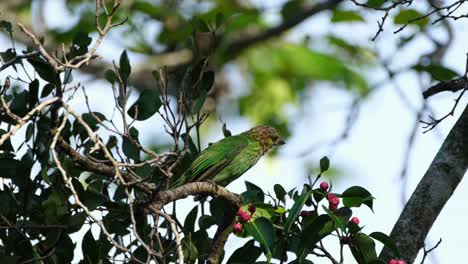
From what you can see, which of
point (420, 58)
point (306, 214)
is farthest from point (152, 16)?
point (306, 214)

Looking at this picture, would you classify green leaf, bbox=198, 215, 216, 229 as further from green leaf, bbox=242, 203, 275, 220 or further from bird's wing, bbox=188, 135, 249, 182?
bird's wing, bbox=188, 135, 249, 182

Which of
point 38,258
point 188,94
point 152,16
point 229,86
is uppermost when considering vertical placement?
point 229,86

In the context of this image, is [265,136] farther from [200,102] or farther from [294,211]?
[294,211]

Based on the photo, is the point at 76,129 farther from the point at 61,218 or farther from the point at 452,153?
the point at 452,153

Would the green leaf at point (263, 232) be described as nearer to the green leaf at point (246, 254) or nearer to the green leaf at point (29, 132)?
the green leaf at point (246, 254)

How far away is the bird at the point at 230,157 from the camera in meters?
5.67

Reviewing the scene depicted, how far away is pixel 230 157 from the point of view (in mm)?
6152

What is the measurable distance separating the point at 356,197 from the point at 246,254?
1.97ft

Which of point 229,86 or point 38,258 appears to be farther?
point 229,86

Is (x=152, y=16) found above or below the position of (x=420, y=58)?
above

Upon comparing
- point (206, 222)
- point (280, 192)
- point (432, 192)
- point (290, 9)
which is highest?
point (290, 9)

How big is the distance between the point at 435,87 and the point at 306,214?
1138mm

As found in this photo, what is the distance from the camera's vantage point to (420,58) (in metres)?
6.30

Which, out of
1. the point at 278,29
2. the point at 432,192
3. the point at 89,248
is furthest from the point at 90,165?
the point at 278,29
